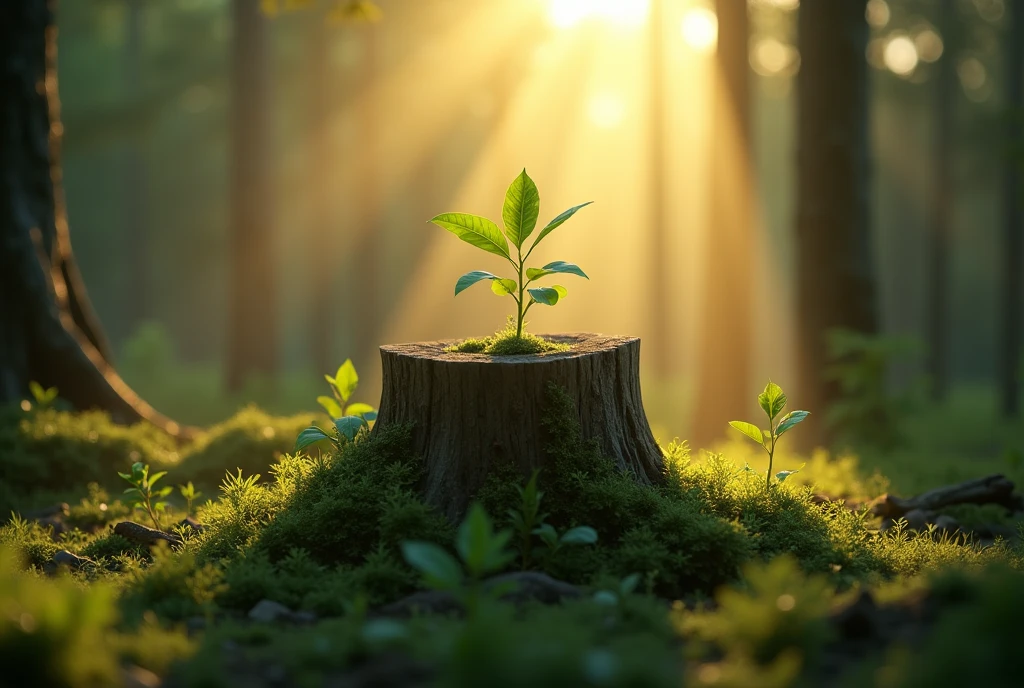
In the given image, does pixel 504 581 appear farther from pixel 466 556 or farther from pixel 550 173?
pixel 550 173

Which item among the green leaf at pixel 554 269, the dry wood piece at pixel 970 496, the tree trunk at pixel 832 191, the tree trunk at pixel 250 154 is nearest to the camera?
the green leaf at pixel 554 269

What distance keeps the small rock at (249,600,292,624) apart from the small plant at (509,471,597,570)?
0.88 metres

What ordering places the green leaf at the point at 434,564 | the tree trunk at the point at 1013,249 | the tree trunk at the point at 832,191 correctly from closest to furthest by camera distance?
the green leaf at the point at 434,564, the tree trunk at the point at 832,191, the tree trunk at the point at 1013,249

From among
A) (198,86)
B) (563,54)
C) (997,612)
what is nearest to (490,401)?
(997,612)

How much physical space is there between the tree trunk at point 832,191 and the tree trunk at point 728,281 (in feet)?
4.00

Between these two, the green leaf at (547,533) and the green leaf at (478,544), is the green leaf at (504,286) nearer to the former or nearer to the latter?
the green leaf at (547,533)

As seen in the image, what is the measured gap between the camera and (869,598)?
254 centimetres

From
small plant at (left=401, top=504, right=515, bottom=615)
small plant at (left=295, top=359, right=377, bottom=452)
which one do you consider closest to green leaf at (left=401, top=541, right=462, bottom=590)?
small plant at (left=401, top=504, right=515, bottom=615)

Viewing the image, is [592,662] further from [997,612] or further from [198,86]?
[198,86]

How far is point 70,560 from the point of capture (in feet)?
13.3

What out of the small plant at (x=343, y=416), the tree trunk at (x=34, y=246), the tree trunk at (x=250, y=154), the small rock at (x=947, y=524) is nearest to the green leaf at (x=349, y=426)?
the small plant at (x=343, y=416)

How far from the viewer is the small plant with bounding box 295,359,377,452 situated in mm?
4051

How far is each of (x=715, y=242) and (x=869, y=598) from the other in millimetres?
8412

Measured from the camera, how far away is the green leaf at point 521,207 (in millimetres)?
3865
